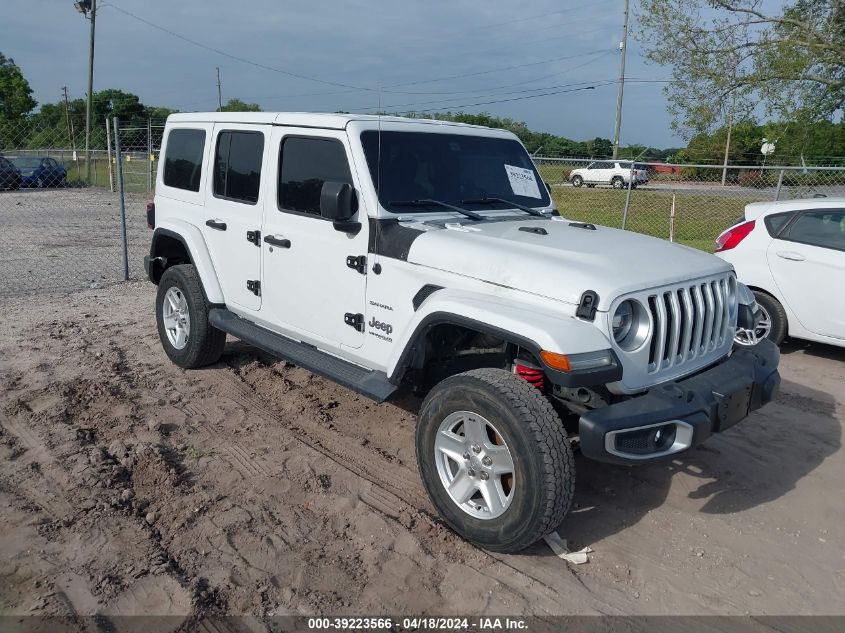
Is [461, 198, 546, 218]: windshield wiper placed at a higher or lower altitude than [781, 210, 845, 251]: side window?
higher

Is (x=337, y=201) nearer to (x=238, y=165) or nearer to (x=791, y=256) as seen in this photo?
(x=238, y=165)

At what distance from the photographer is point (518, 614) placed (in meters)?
3.17

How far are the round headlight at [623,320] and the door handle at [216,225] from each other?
10.4 ft

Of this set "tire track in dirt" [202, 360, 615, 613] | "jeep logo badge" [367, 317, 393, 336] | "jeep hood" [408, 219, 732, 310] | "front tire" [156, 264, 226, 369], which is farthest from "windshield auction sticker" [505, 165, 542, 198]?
"front tire" [156, 264, 226, 369]

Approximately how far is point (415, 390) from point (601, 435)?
1389 millimetres

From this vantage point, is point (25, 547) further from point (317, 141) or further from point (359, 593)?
point (317, 141)

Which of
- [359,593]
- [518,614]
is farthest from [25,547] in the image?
[518,614]

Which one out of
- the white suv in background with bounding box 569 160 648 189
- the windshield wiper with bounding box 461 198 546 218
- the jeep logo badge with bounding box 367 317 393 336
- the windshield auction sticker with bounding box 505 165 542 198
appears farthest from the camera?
the white suv in background with bounding box 569 160 648 189

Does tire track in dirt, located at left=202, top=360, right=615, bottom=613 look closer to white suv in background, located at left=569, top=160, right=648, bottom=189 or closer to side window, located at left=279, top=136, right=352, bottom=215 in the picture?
side window, located at left=279, top=136, right=352, bottom=215

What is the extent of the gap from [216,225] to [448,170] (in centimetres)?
→ 190

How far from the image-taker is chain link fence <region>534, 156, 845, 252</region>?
50.8 feet

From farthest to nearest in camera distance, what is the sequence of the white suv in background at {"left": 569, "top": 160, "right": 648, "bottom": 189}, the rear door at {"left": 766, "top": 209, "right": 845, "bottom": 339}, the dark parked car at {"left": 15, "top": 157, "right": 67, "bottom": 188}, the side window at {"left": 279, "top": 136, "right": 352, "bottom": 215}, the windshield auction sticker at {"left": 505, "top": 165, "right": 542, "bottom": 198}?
the white suv in background at {"left": 569, "top": 160, "right": 648, "bottom": 189}, the dark parked car at {"left": 15, "top": 157, "right": 67, "bottom": 188}, the rear door at {"left": 766, "top": 209, "right": 845, "bottom": 339}, the windshield auction sticker at {"left": 505, "top": 165, "right": 542, "bottom": 198}, the side window at {"left": 279, "top": 136, "right": 352, "bottom": 215}

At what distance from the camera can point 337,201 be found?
4062 mm

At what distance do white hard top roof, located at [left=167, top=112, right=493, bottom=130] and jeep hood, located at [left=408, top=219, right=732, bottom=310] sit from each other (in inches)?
39.2
